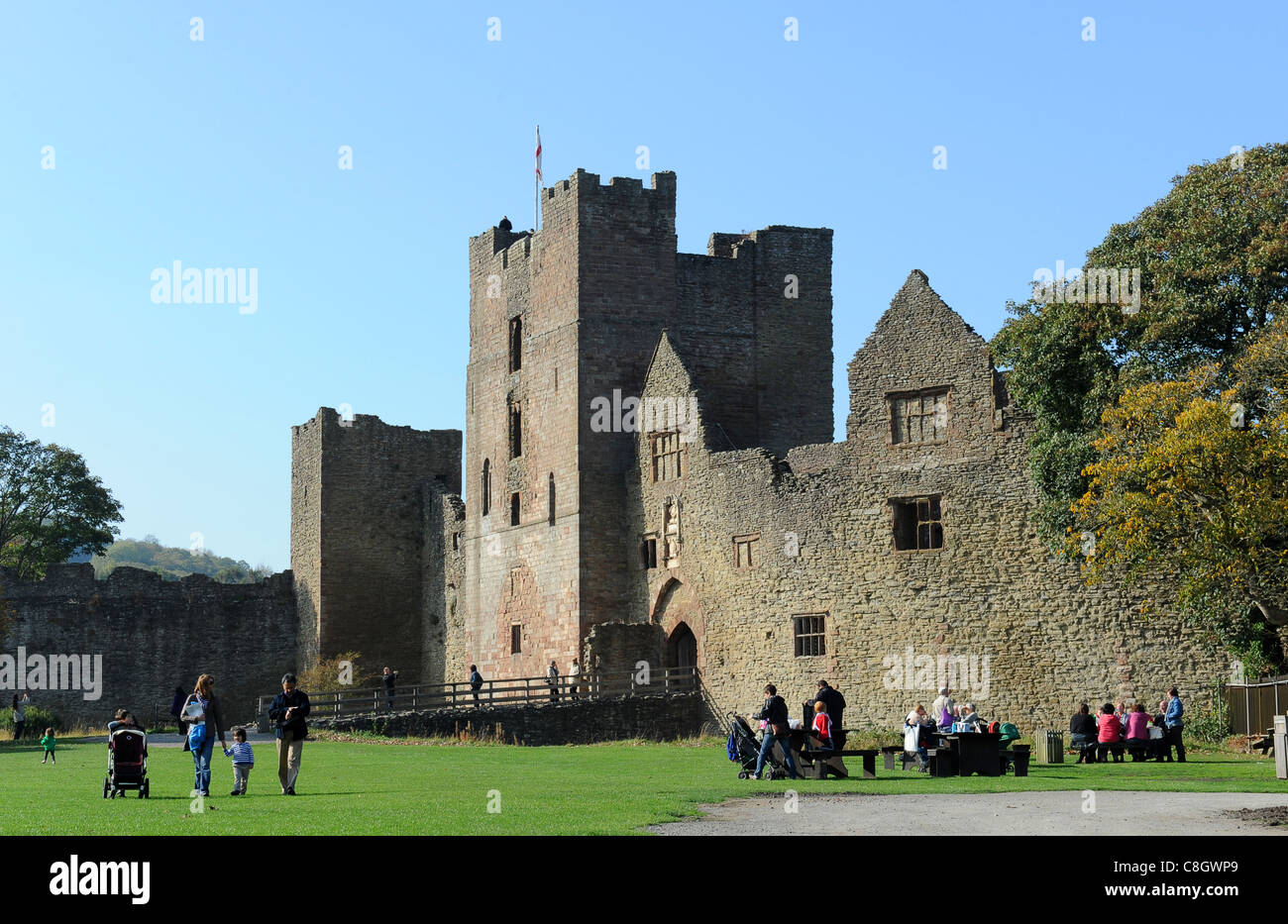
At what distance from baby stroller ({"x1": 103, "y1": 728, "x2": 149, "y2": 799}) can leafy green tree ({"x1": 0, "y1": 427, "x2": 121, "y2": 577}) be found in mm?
59104

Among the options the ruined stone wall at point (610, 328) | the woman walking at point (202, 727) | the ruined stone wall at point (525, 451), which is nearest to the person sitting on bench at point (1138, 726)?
the woman walking at point (202, 727)

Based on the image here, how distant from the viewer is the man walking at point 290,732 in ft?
67.4

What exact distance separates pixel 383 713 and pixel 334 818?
25775 mm

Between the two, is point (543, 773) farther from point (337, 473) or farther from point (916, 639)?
point (337, 473)

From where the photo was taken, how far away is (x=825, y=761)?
2366 centimetres

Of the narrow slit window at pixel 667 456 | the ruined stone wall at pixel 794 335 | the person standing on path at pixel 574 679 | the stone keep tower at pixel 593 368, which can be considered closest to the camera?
the person standing on path at pixel 574 679

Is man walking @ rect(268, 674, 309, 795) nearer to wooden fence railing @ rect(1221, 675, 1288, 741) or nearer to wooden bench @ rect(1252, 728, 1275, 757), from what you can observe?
wooden bench @ rect(1252, 728, 1275, 757)

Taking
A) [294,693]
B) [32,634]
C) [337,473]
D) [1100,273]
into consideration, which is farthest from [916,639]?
[32,634]

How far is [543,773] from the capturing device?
955 inches

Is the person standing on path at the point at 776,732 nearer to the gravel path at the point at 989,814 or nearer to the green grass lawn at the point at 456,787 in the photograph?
the green grass lawn at the point at 456,787

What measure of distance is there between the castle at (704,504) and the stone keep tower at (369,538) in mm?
107

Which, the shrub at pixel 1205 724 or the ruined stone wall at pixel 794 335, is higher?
the ruined stone wall at pixel 794 335

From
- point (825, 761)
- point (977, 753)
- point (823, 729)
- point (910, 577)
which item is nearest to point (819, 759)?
point (825, 761)

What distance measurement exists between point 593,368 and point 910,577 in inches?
524
